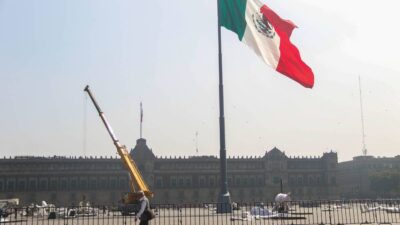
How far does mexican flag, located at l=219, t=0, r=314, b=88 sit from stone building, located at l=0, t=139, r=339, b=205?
75303mm

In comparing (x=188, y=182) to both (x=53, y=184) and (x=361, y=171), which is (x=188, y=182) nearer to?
(x=53, y=184)

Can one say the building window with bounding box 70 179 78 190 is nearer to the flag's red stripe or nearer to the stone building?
the stone building

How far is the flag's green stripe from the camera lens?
19875mm

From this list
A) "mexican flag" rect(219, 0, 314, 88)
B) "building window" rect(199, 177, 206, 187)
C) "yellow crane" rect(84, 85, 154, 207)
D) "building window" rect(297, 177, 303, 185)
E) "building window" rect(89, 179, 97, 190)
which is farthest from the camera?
"building window" rect(297, 177, 303, 185)

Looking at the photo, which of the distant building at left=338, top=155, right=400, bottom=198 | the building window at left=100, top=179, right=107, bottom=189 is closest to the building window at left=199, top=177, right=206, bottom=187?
the building window at left=100, top=179, right=107, bottom=189

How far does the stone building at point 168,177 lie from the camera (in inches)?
3676

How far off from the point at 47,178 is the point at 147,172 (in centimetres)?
1969

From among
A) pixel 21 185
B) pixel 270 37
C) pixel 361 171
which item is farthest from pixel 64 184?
pixel 270 37

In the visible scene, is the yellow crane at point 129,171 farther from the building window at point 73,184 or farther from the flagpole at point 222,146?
the building window at point 73,184

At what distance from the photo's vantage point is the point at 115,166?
3812 inches

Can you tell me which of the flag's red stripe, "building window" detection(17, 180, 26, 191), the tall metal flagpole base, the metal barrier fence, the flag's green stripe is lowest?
the metal barrier fence

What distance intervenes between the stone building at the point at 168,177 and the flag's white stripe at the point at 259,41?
75507 mm

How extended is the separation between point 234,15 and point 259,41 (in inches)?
84.5

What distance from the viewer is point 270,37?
19.2m
